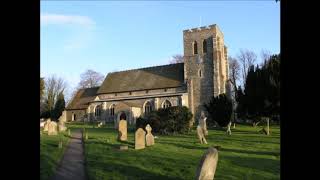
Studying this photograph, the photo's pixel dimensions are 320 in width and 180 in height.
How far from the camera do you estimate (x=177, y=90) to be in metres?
50.1

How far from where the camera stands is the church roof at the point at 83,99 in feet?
192

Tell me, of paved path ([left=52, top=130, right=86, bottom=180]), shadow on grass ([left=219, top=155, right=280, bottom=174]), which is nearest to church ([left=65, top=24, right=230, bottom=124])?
paved path ([left=52, top=130, right=86, bottom=180])

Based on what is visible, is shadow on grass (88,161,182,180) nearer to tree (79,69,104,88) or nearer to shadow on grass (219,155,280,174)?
shadow on grass (219,155,280,174)

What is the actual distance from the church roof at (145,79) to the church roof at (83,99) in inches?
136

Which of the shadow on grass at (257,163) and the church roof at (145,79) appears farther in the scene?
the church roof at (145,79)

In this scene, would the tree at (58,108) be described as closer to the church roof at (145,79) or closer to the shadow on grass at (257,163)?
the church roof at (145,79)

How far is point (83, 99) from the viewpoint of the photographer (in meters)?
60.2

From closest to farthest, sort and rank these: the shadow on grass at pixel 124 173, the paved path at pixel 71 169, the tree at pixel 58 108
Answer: the shadow on grass at pixel 124 173 → the paved path at pixel 71 169 → the tree at pixel 58 108

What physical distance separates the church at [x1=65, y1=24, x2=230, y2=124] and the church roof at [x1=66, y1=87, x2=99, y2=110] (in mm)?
2688

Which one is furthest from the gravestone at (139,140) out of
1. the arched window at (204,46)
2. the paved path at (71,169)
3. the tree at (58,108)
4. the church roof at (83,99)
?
Result: the church roof at (83,99)

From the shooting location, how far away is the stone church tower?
160ft

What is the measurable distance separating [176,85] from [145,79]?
565cm
